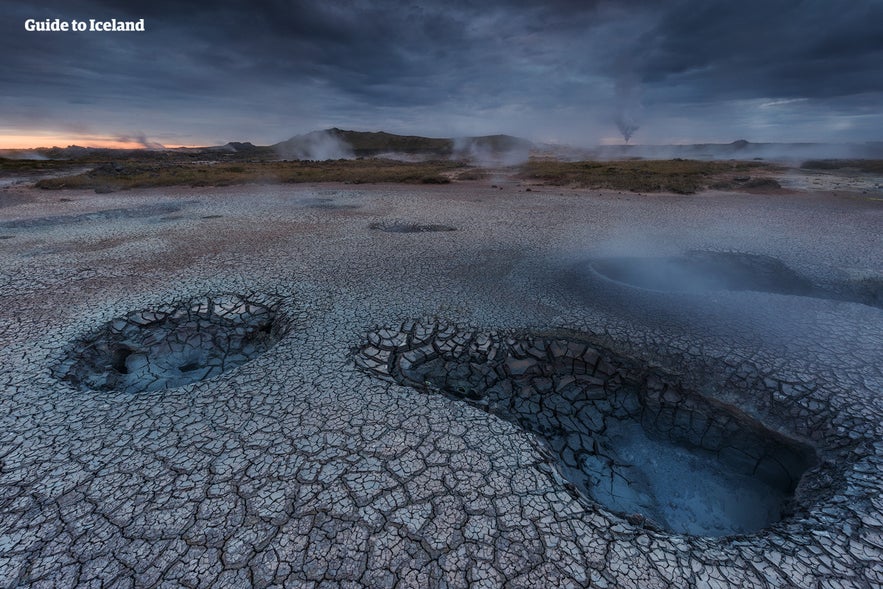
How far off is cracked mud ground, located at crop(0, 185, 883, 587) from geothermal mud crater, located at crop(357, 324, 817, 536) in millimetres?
46

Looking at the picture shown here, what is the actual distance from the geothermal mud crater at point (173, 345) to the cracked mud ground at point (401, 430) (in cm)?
23

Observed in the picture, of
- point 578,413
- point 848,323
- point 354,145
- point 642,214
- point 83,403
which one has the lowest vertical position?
point 578,413

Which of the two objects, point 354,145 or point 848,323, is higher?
point 354,145

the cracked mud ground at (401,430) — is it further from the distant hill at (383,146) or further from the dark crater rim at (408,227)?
the distant hill at (383,146)

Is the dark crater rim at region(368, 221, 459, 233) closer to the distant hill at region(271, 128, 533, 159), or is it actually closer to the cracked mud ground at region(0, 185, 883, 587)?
the cracked mud ground at region(0, 185, 883, 587)

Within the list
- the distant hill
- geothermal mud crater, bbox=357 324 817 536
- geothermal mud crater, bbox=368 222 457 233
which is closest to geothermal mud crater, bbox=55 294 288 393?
geothermal mud crater, bbox=357 324 817 536

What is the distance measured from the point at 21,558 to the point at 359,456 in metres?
1.97

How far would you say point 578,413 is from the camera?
399 cm

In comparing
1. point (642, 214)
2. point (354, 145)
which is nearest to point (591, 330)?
point (642, 214)

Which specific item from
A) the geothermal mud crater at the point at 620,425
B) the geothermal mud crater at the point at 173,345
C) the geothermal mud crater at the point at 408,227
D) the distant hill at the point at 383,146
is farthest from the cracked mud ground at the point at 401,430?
the distant hill at the point at 383,146

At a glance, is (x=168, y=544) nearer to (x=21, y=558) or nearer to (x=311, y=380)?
(x=21, y=558)

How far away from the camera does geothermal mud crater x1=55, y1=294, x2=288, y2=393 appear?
14.1ft

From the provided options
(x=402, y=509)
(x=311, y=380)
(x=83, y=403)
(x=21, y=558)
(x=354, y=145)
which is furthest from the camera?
(x=354, y=145)

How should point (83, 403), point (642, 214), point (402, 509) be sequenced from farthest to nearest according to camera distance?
point (642, 214) < point (83, 403) < point (402, 509)
